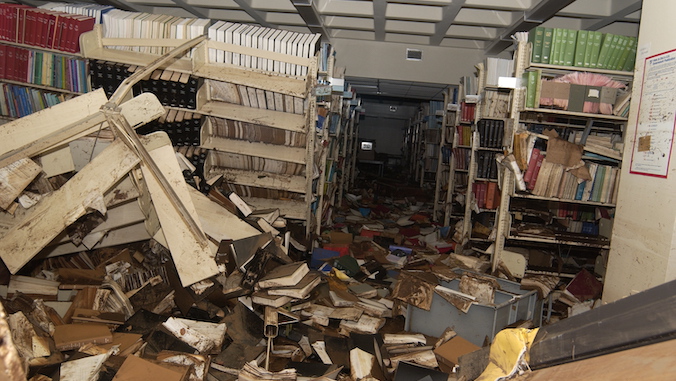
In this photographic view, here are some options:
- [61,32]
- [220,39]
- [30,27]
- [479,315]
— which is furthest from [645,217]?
[30,27]

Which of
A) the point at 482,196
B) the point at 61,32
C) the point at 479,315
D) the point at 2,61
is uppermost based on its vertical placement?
the point at 61,32

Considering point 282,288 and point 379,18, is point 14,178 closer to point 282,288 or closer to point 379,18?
point 282,288

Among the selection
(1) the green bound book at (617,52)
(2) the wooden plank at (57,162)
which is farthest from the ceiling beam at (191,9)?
(1) the green bound book at (617,52)

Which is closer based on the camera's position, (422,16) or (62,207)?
(62,207)

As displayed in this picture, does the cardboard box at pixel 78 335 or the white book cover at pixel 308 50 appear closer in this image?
the cardboard box at pixel 78 335

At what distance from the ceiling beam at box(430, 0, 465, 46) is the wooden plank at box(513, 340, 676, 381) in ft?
17.1

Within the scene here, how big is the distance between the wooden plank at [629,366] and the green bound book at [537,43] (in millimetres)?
3528

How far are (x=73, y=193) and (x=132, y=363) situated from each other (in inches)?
42.9

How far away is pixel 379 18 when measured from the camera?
6.66 m

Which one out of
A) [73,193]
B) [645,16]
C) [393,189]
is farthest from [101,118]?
[393,189]

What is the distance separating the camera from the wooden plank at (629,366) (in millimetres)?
943

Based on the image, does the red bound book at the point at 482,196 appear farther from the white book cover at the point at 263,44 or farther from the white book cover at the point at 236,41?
the white book cover at the point at 236,41

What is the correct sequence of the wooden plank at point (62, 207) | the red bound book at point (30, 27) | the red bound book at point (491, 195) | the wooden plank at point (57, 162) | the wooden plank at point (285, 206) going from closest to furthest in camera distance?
the wooden plank at point (62, 207) → the wooden plank at point (57, 162) → the red bound book at point (30, 27) → the wooden plank at point (285, 206) → the red bound book at point (491, 195)

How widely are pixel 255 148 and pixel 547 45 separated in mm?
2892
